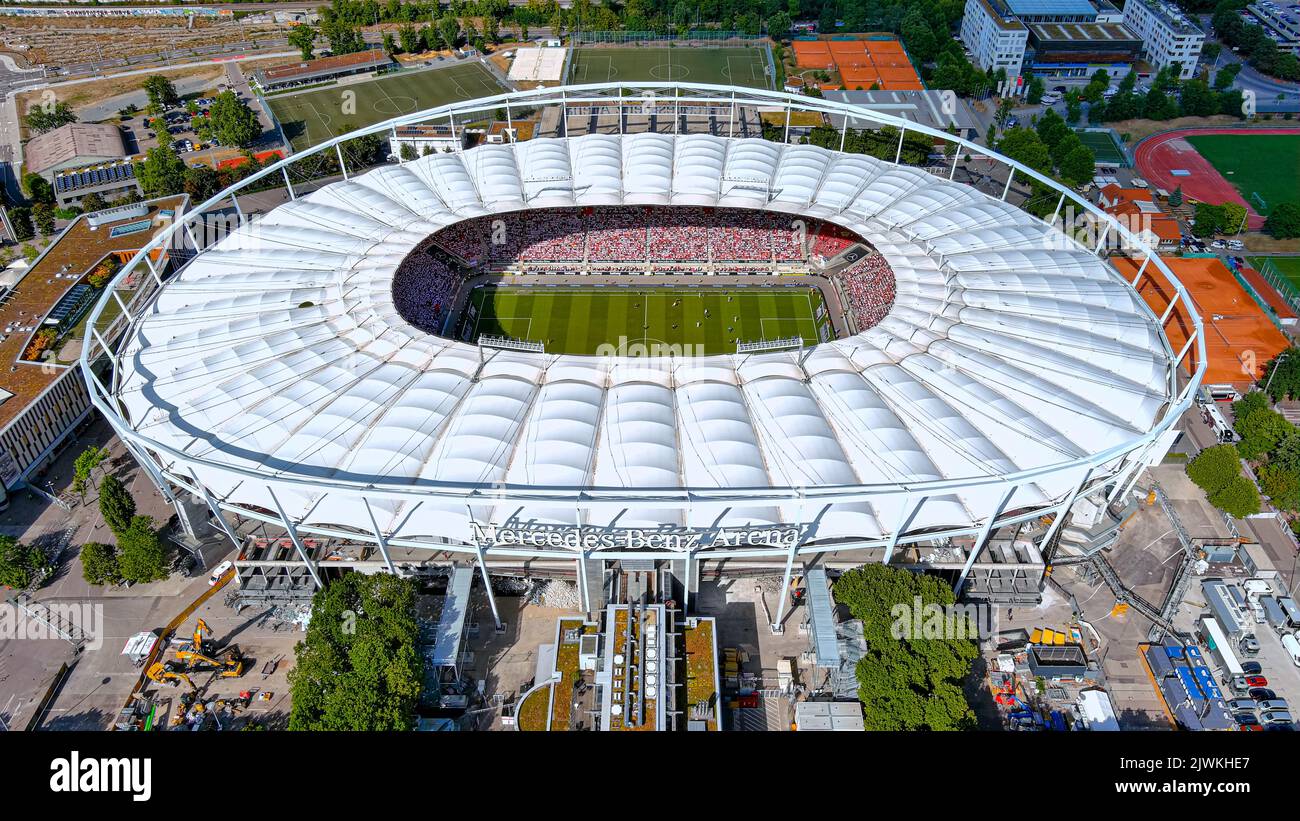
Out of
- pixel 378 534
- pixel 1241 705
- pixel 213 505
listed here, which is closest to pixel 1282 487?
pixel 1241 705

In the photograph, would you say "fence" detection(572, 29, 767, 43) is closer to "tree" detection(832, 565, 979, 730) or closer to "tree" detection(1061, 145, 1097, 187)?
"tree" detection(1061, 145, 1097, 187)

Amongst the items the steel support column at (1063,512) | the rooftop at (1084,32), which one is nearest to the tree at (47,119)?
the steel support column at (1063,512)

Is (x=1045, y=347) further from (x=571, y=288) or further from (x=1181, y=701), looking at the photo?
(x=571, y=288)

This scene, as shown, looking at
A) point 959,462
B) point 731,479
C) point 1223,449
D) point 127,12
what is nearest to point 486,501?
point 731,479

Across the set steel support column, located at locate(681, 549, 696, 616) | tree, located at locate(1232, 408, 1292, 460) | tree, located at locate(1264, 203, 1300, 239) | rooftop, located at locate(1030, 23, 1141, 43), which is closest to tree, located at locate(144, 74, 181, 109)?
steel support column, located at locate(681, 549, 696, 616)

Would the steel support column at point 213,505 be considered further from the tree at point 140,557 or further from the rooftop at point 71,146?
the rooftop at point 71,146
